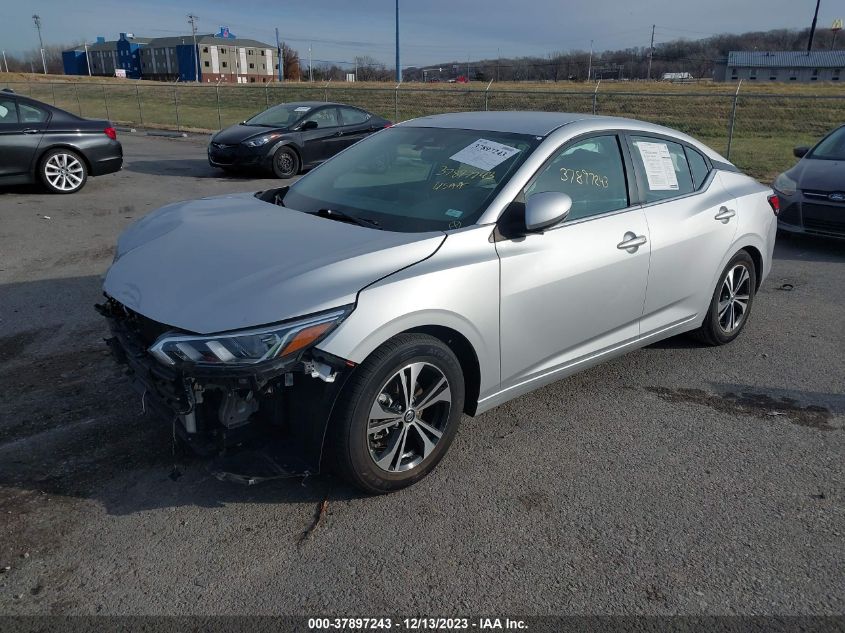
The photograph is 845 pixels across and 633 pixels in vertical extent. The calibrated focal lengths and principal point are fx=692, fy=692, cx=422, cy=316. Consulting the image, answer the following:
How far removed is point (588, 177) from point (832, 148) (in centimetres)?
687

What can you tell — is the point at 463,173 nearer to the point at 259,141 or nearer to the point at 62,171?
the point at 62,171

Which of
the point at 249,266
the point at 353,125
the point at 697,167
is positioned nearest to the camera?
the point at 249,266

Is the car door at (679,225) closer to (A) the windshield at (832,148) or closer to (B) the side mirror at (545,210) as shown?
(B) the side mirror at (545,210)

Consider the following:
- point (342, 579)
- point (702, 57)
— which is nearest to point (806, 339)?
point (342, 579)

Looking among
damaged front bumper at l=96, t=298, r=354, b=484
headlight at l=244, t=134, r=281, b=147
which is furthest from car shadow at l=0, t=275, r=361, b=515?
headlight at l=244, t=134, r=281, b=147

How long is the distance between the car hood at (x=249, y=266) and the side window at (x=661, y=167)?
174cm

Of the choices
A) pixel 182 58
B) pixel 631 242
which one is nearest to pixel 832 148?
pixel 631 242

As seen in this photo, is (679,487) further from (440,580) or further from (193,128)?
(193,128)

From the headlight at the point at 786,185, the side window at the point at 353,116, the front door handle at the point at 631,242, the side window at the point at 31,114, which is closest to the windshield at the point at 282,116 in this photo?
the side window at the point at 353,116

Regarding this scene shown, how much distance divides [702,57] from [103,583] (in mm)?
105043

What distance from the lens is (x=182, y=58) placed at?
110 m

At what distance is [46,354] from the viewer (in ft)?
15.7

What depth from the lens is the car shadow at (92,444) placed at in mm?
3219

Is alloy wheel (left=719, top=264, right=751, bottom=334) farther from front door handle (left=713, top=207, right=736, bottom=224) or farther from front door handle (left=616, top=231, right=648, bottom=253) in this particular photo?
front door handle (left=616, top=231, right=648, bottom=253)
